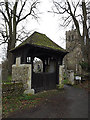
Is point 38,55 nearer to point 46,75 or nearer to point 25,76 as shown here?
point 46,75

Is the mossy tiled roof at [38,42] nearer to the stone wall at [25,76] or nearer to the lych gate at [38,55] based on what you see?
the lych gate at [38,55]

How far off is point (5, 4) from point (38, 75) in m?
9.90

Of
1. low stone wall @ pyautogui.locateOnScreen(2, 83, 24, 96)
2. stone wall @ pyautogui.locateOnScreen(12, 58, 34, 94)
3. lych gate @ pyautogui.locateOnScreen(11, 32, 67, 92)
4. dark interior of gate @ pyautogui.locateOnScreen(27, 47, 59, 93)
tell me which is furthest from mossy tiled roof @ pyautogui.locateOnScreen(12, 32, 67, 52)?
low stone wall @ pyautogui.locateOnScreen(2, 83, 24, 96)

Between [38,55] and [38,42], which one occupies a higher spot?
[38,42]

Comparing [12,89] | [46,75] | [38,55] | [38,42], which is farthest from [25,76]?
[38,42]

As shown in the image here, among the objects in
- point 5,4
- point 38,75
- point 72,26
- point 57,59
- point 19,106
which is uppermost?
point 5,4

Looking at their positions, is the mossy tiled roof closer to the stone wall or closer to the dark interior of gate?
the dark interior of gate

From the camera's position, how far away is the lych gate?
6.93 m

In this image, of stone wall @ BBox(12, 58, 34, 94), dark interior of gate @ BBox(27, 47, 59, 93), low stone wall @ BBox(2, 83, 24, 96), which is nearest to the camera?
low stone wall @ BBox(2, 83, 24, 96)

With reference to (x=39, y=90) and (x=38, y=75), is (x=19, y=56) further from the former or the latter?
(x=39, y=90)

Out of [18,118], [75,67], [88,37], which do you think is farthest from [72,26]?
[75,67]

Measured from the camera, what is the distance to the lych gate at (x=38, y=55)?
22.7 ft

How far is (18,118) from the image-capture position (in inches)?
148

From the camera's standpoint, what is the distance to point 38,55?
810cm
